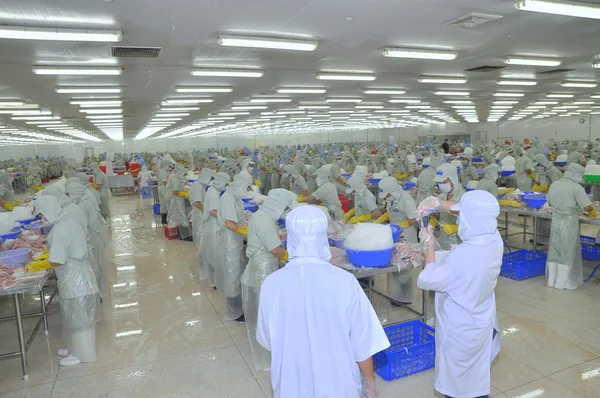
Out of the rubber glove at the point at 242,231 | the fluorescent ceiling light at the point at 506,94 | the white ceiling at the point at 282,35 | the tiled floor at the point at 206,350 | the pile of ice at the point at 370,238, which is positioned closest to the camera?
the tiled floor at the point at 206,350

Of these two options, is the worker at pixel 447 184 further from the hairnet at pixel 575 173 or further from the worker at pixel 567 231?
the hairnet at pixel 575 173

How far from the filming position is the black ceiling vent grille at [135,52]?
581cm

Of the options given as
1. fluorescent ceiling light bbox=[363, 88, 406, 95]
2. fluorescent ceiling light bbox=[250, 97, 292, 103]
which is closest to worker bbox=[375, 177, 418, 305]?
fluorescent ceiling light bbox=[363, 88, 406, 95]

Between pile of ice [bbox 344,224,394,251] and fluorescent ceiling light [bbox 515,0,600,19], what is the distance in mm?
2741

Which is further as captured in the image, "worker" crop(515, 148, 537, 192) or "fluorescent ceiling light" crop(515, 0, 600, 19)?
"worker" crop(515, 148, 537, 192)

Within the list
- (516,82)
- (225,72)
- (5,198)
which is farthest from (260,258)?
(516,82)

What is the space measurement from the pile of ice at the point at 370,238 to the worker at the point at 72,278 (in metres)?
2.17

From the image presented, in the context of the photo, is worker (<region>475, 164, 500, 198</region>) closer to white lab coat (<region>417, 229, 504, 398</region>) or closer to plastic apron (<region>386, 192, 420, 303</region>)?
plastic apron (<region>386, 192, 420, 303</region>)

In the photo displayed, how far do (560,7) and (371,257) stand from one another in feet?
10.6

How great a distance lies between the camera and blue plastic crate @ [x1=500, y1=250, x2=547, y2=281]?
5414mm

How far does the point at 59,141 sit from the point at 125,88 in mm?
25826

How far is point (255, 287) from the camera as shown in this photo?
11.8ft

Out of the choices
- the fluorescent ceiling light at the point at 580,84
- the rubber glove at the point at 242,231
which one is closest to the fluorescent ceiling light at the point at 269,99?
the fluorescent ceiling light at the point at 580,84

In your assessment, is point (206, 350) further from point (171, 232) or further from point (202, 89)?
point (202, 89)
